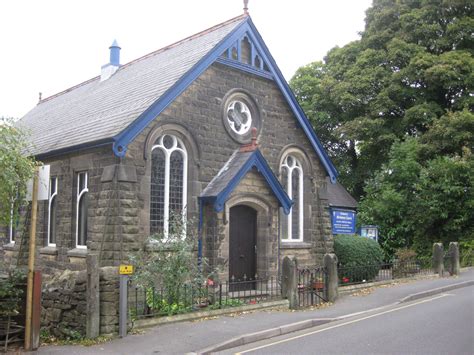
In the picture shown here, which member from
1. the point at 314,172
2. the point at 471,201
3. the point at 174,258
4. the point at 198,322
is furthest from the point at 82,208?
the point at 471,201

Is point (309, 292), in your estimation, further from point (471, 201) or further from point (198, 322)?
point (471, 201)

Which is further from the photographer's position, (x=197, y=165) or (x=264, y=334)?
(x=197, y=165)

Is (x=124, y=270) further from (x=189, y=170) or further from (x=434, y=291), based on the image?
(x=434, y=291)

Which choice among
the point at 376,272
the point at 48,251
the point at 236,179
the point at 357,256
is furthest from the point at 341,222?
the point at 48,251

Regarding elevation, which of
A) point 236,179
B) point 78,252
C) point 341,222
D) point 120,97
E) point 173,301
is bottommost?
point 173,301

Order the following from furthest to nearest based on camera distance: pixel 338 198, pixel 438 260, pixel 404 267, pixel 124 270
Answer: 1. pixel 338 198
2. pixel 438 260
3. pixel 404 267
4. pixel 124 270

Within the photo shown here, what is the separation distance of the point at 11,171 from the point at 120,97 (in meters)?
7.64

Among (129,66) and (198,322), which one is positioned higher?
(129,66)

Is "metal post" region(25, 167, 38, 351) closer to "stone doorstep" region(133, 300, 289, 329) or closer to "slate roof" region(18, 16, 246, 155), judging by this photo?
"stone doorstep" region(133, 300, 289, 329)

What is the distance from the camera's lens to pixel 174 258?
11.2 metres

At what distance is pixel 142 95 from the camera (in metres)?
14.6

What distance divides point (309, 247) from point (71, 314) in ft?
31.7

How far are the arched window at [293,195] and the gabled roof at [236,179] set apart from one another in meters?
1.57

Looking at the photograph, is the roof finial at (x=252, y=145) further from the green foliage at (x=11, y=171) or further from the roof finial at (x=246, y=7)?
the green foliage at (x=11, y=171)
